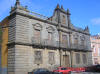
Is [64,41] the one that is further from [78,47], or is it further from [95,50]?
[95,50]

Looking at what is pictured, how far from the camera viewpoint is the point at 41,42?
2228cm

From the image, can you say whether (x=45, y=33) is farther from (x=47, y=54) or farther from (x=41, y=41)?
(x=47, y=54)

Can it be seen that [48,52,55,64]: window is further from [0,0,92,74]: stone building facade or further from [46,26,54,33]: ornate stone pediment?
[46,26,54,33]: ornate stone pediment

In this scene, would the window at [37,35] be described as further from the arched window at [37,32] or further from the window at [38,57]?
the window at [38,57]

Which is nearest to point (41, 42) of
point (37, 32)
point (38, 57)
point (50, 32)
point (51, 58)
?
point (37, 32)

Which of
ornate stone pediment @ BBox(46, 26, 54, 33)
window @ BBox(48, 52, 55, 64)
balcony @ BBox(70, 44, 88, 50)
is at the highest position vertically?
ornate stone pediment @ BBox(46, 26, 54, 33)

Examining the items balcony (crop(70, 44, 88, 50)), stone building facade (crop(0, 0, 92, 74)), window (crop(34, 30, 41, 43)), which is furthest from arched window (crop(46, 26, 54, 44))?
balcony (crop(70, 44, 88, 50))

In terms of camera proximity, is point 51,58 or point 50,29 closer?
point 51,58

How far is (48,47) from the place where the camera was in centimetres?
2298

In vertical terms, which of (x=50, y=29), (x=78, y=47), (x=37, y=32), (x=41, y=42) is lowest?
(x=78, y=47)

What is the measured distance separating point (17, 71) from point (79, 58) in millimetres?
15187

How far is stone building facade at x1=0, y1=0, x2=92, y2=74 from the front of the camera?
1959cm

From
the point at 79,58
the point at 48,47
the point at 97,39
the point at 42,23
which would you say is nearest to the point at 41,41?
the point at 48,47

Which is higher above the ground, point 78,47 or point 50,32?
point 50,32
